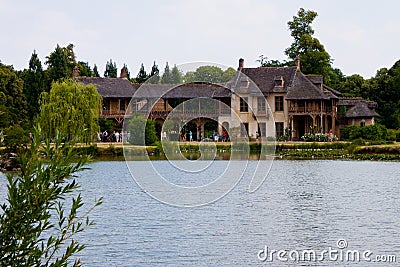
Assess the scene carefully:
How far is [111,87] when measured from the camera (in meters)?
55.8

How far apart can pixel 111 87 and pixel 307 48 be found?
17716mm

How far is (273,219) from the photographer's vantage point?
16234 millimetres

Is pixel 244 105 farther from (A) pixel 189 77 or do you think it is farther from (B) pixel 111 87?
(A) pixel 189 77

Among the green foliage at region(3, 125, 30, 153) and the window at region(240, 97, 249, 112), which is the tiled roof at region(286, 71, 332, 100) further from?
the green foliage at region(3, 125, 30, 153)

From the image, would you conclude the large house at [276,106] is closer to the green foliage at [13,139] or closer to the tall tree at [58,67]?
the tall tree at [58,67]

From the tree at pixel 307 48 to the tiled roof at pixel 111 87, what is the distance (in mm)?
15098

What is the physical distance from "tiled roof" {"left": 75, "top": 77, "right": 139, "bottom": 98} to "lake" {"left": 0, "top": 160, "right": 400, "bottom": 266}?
97.8ft

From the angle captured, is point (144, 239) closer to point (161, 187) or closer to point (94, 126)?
point (161, 187)

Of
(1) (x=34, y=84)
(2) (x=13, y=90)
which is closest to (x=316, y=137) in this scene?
(1) (x=34, y=84)

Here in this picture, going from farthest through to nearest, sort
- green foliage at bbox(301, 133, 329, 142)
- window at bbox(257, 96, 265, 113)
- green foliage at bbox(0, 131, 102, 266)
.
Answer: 1. window at bbox(257, 96, 265, 113)
2. green foliage at bbox(301, 133, 329, 142)
3. green foliage at bbox(0, 131, 102, 266)

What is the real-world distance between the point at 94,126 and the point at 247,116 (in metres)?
15.8

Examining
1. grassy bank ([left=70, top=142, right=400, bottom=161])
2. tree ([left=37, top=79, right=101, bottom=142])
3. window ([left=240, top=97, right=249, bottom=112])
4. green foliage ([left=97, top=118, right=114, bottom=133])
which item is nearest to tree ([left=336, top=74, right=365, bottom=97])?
window ([left=240, top=97, right=249, bottom=112])

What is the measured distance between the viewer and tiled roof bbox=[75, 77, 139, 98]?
5491 centimetres

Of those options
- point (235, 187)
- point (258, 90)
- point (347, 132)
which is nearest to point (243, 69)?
point (258, 90)
